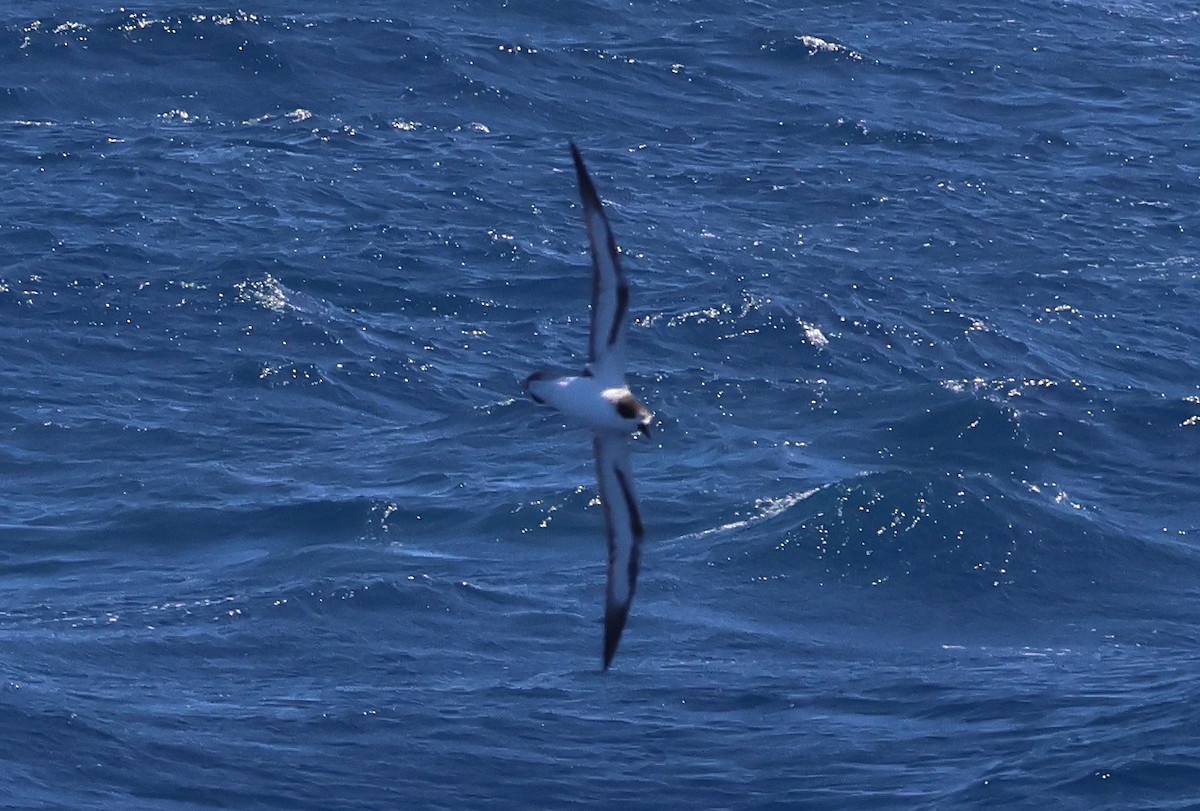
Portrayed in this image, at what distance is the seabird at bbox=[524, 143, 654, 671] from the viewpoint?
1922cm

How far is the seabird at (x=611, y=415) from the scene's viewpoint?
63.1ft

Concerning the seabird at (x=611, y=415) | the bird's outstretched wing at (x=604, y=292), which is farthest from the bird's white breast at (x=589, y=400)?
the bird's outstretched wing at (x=604, y=292)

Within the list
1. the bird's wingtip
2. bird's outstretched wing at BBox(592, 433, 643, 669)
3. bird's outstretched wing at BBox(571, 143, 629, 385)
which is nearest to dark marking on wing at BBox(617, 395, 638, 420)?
bird's outstretched wing at BBox(571, 143, 629, 385)

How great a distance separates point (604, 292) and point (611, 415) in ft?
4.18

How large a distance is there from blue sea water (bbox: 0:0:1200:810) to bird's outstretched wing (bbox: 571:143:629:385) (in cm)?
1338

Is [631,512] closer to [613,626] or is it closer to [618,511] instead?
[618,511]

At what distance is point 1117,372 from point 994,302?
369cm

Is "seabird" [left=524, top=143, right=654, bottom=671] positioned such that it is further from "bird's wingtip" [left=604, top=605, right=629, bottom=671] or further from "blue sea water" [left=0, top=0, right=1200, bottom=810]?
"blue sea water" [left=0, top=0, right=1200, bottom=810]

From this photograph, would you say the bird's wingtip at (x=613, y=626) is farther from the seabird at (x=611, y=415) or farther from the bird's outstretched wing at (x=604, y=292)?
the bird's outstretched wing at (x=604, y=292)

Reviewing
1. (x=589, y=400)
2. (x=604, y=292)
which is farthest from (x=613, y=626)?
(x=604, y=292)

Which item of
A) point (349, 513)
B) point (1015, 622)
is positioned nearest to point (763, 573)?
point (1015, 622)

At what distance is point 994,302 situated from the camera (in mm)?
47750

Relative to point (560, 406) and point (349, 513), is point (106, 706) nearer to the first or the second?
point (349, 513)

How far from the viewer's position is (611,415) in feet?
63.5
